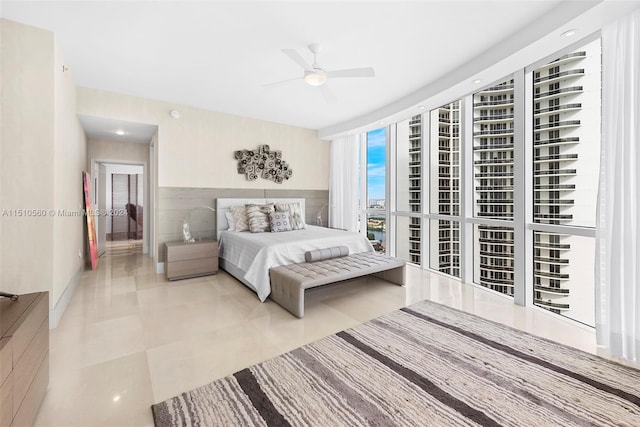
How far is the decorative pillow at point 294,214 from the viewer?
15.5 ft

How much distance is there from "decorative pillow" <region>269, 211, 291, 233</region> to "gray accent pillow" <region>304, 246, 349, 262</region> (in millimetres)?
1081

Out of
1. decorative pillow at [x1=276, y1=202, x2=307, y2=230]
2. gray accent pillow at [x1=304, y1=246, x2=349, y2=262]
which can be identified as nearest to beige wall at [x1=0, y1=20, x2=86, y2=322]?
gray accent pillow at [x1=304, y1=246, x2=349, y2=262]

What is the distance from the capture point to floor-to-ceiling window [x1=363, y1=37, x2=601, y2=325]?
2.79 metres

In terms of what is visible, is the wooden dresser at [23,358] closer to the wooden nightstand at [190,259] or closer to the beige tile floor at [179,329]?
the beige tile floor at [179,329]

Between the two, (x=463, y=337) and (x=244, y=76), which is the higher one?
(x=244, y=76)

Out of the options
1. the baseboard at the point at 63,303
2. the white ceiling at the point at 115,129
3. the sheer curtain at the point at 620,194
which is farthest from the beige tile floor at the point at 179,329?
the white ceiling at the point at 115,129

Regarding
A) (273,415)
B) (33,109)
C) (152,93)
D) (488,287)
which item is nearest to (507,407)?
(273,415)

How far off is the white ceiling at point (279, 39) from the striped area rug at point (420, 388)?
261cm

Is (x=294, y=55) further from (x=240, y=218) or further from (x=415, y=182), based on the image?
(x=415, y=182)

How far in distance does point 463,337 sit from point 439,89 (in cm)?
287

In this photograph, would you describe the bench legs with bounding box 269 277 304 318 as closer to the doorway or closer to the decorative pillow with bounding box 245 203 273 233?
the decorative pillow with bounding box 245 203 273 233

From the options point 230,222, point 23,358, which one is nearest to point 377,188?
point 230,222

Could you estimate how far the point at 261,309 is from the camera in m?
3.01

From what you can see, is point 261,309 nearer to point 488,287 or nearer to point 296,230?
point 296,230
